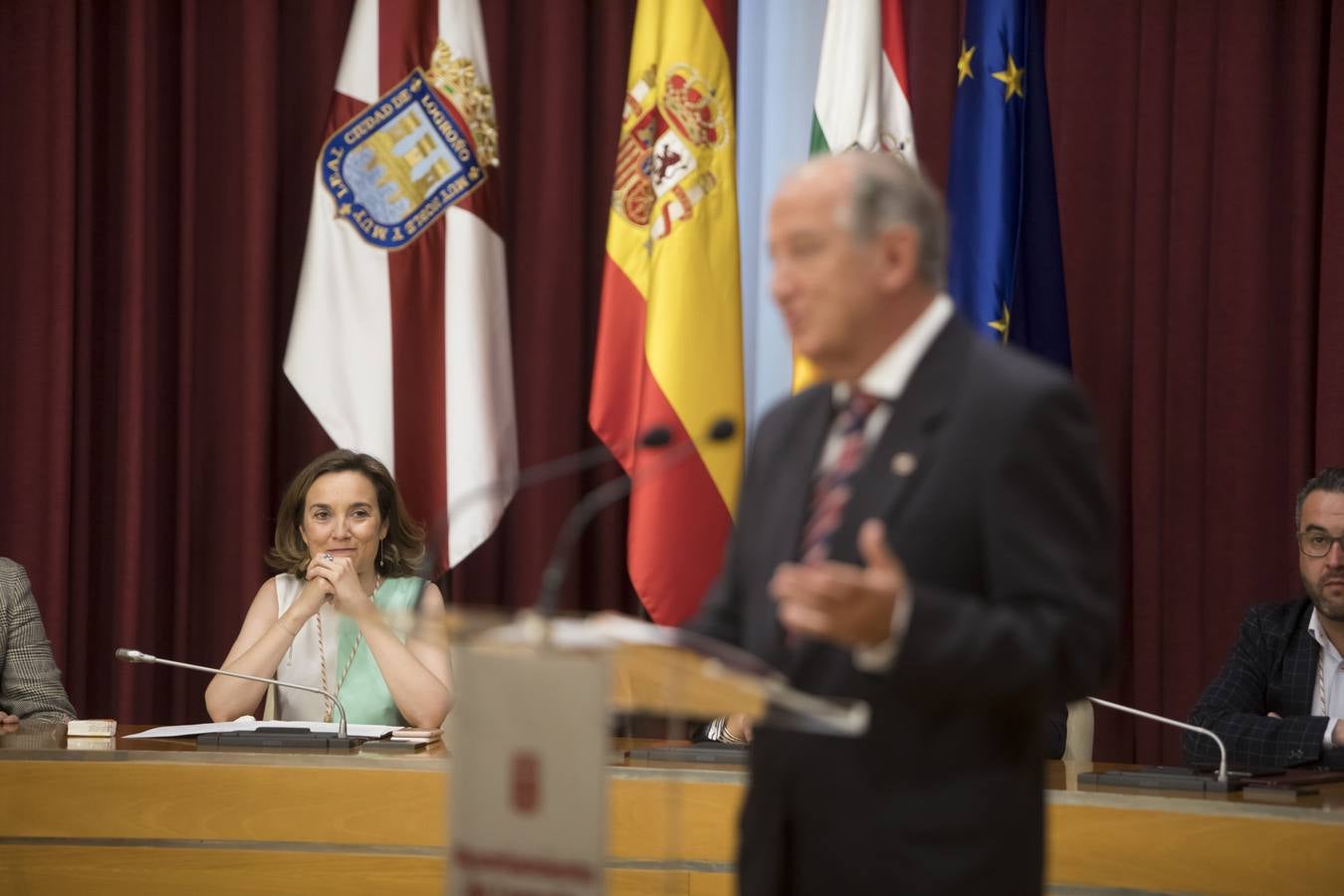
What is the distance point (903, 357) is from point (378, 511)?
109 inches

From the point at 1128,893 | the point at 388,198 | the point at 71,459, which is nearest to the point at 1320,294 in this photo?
the point at 1128,893

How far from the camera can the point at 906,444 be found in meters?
1.73

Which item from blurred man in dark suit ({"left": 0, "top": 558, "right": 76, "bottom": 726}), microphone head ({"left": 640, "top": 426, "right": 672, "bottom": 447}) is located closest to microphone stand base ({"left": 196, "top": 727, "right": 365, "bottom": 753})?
blurred man in dark suit ({"left": 0, "top": 558, "right": 76, "bottom": 726})

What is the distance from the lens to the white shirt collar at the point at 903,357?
1.78 meters

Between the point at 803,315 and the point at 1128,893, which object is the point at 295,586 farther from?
the point at 803,315

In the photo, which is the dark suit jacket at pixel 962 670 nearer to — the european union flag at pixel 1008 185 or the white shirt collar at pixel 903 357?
the white shirt collar at pixel 903 357

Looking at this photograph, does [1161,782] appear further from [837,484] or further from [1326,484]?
[837,484]

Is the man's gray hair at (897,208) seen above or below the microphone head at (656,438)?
above

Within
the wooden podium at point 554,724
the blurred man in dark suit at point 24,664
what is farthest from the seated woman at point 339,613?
the wooden podium at point 554,724

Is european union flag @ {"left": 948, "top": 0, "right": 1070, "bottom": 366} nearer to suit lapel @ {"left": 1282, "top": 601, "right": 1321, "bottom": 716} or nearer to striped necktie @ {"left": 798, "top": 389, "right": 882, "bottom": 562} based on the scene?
suit lapel @ {"left": 1282, "top": 601, "right": 1321, "bottom": 716}

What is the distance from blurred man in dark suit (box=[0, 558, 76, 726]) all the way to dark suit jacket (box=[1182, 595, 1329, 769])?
2.80 m

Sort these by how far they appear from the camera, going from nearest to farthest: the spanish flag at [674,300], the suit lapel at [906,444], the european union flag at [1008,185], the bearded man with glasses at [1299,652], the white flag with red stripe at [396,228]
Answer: the suit lapel at [906,444] → the bearded man with glasses at [1299,652] → the european union flag at [1008,185] → the spanish flag at [674,300] → the white flag with red stripe at [396,228]

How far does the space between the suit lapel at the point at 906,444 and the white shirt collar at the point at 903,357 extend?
0.04ft

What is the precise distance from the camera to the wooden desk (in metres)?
3.18
